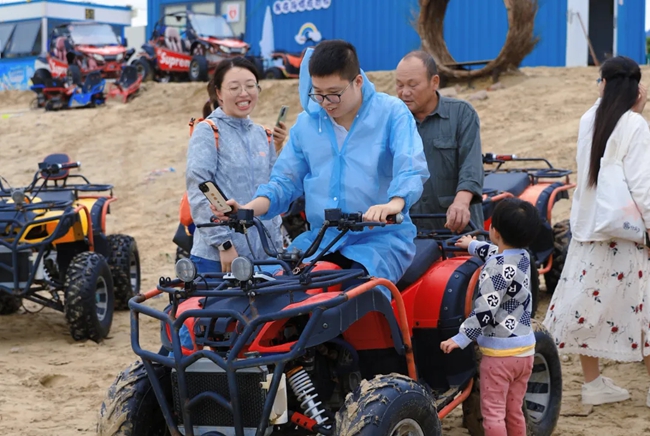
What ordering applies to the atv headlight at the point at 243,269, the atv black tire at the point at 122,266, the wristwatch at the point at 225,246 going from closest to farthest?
the atv headlight at the point at 243,269 → the wristwatch at the point at 225,246 → the atv black tire at the point at 122,266

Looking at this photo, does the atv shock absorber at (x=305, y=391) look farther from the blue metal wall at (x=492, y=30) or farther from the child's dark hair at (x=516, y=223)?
the blue metal wall at (x=492, y=30)

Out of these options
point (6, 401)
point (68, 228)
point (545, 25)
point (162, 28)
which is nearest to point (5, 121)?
point (162, 28)

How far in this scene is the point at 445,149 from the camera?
4.92 m

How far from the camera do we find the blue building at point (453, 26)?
19109mm

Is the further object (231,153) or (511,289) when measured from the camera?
(231,153)

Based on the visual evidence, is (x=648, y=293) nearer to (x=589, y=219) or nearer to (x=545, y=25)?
(x=589, y=219)

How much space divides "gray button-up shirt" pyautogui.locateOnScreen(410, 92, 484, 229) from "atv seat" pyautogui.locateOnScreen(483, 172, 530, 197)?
111 inches

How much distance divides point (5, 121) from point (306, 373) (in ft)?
61.3

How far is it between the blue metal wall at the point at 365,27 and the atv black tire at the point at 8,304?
14312 mm

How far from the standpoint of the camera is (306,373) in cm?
347

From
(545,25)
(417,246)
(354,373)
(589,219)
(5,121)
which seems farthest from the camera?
(5,121)

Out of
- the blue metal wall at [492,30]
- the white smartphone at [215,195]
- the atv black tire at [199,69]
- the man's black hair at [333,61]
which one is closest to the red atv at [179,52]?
the atv black tire at [199,69]

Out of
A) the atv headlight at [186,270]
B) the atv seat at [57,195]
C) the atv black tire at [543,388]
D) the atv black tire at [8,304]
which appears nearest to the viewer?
the atv headlight at [186,270]

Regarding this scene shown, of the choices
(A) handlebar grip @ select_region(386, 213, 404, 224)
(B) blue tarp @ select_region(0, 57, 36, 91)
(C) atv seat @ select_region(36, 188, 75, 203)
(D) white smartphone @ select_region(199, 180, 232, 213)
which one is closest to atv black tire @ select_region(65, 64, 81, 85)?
(B) blue tarp @ select_region(0, 57, 36, 91)
